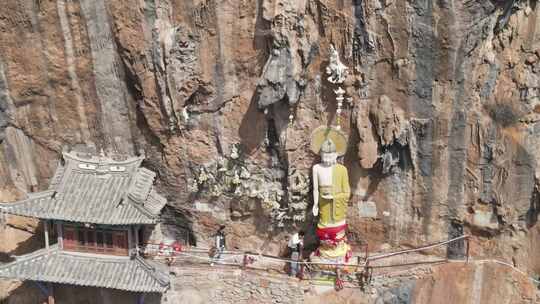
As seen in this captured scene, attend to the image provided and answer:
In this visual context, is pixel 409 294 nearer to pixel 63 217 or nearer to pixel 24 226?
pixel 63 217

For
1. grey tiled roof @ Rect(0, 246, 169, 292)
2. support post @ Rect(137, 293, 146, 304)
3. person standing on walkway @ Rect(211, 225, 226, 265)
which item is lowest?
support post @ Rect(137, 293, 146, 304)

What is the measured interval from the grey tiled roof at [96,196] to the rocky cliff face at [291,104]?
0.92 m

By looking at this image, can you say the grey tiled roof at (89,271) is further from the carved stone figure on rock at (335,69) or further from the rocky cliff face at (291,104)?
the carved stone figure on rock at (335,69)

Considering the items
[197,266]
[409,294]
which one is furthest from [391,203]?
[197,266]

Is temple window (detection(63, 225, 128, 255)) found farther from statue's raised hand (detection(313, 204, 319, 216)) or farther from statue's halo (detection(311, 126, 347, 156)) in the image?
statue's halo (detection(311, 126, 347, 156))

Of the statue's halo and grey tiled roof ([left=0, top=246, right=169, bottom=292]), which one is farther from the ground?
the statue's halo

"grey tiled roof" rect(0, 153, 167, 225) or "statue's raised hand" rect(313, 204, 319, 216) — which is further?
"statue's raised hand" rect(313, 204, 319, 216)

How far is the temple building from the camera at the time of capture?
17.9 metres

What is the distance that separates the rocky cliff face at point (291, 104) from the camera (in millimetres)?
17562

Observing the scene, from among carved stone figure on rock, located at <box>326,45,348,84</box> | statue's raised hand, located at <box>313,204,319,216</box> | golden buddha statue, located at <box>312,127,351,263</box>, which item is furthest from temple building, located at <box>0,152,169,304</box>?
carved stone figure on rock, located at <box>326,45,348,84</box>

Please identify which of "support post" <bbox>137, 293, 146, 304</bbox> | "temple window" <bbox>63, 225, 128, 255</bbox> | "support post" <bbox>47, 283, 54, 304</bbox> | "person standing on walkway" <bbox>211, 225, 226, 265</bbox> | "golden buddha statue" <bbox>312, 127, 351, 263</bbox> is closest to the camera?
"golden buddha statue" <bbox>312, 127, 351, 263</bbox>

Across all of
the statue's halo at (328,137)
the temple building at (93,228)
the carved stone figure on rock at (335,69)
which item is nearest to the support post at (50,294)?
the temple building at (93,228)

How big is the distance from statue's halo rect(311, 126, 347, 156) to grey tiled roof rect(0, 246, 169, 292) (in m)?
5.59

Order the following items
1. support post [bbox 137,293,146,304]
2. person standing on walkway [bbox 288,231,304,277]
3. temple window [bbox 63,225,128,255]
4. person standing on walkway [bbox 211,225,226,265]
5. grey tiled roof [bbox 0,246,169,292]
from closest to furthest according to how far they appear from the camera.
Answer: grey tiled roof [bbox 0,246,169,292] → temple window [bbox 63,225,128,255] → support post [bbox 137,293,146,304] → person standing on walkway [bbox 288,231,304,277] → person standing on walkway [bbox 211,225,226,265]
